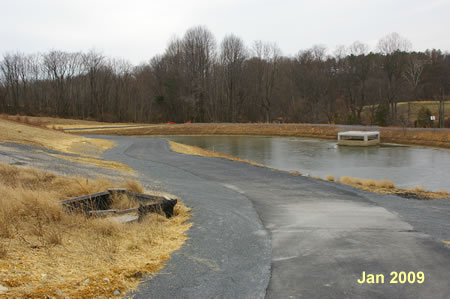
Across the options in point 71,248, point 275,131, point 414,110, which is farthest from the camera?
point 414,110

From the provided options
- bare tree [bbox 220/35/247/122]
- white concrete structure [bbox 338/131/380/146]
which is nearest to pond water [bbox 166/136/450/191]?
white concrete structure [bbox 338/131/380/146]

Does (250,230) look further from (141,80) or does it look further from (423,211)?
(141,80)

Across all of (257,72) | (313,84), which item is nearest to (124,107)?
(257,72)

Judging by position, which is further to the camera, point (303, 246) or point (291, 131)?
point (291, 131)

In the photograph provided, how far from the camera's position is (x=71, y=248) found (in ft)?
16.3

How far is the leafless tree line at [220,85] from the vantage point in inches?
2621

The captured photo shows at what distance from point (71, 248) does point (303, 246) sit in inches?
136

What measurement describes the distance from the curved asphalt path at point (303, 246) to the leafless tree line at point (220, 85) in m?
53.8
